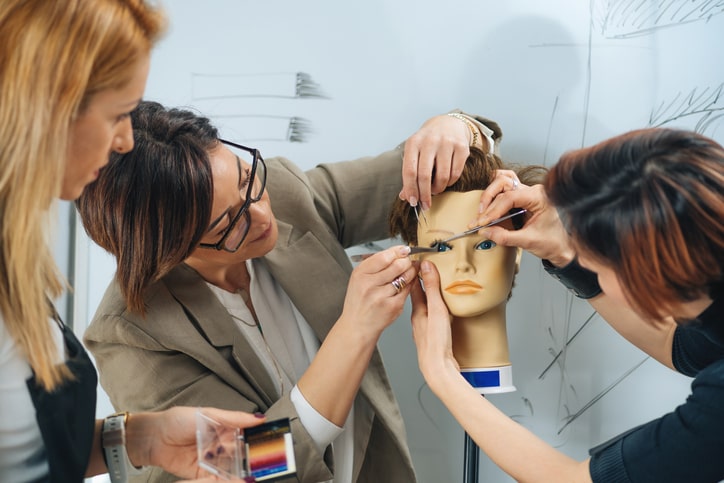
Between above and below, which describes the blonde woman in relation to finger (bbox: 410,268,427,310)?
above

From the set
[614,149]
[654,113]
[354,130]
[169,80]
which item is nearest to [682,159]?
[614,149]

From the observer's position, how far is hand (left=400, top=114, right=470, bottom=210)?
4.01 feet

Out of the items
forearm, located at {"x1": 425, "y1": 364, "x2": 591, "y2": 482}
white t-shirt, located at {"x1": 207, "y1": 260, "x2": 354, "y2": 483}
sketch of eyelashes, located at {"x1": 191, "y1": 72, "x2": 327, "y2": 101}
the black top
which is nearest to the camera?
the black top

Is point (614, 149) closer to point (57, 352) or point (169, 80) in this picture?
point (57, 352)

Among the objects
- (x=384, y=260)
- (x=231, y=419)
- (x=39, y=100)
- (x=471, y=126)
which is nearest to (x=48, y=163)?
(x=39, y=100)

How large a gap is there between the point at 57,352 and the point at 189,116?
52 centimetres

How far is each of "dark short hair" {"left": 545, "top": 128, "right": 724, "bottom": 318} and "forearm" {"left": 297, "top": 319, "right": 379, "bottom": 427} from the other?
477 mm

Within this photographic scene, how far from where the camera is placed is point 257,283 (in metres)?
1.41

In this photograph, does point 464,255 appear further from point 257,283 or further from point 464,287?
point 257,283

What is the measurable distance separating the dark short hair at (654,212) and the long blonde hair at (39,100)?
1.85 ft

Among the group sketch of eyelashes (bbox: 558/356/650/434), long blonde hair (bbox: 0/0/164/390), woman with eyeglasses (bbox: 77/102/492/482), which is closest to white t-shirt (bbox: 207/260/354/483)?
woman with eyeglasses (bbox: 77/102/492/482)

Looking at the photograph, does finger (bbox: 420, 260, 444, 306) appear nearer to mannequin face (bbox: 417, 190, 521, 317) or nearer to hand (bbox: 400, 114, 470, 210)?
mannequin face (bbox: 417, 190, 521, 317)

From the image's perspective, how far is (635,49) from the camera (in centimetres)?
141

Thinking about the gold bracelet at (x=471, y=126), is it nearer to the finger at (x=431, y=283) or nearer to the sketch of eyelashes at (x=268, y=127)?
the finger at (x=431, y=283)
